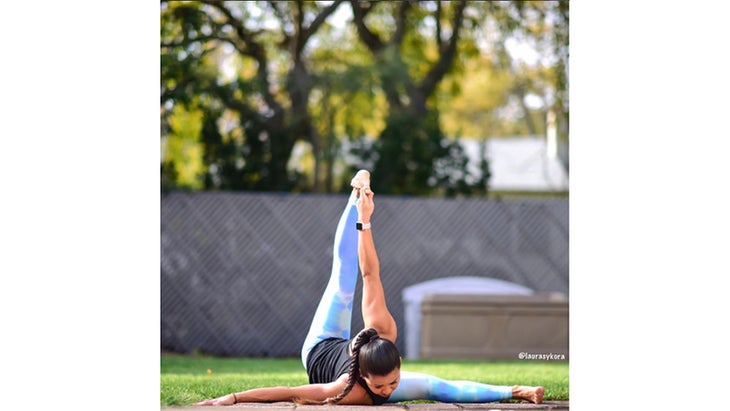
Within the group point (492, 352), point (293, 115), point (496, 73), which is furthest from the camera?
point (496, 73)

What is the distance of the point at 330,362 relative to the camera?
500 cm

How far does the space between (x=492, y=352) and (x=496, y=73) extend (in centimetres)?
1094

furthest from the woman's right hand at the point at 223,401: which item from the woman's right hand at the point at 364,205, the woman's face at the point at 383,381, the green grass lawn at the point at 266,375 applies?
the woman's right hand at the point at 364,205

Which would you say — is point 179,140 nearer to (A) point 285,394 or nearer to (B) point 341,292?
(B) point 341,292

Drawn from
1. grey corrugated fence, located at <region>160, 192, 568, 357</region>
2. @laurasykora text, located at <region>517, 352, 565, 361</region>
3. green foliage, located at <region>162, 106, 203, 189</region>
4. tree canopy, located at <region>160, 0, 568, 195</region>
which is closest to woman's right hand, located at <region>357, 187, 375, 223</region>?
@laurasykora text, located at <region>517, 352, 565, 361</region>

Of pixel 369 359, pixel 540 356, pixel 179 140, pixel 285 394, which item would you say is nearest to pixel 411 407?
pixel 369 359

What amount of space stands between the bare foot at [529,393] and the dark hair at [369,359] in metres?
0.75

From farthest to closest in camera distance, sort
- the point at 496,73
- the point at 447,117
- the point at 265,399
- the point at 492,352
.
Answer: the point at 447,117
the point at 496,73
the point at 492,352
the point at 265,399

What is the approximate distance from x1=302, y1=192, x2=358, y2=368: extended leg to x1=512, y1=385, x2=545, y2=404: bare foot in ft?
3.26

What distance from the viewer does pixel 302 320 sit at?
426 inches

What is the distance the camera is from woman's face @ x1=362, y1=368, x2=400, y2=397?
4668mm
